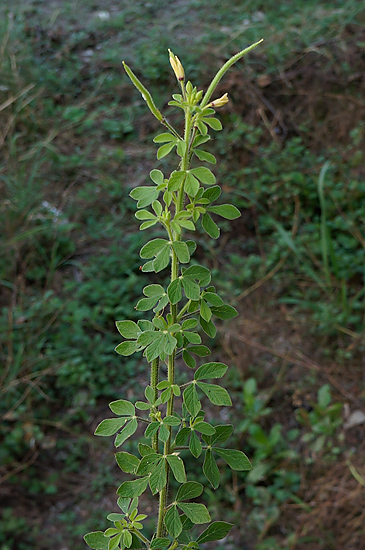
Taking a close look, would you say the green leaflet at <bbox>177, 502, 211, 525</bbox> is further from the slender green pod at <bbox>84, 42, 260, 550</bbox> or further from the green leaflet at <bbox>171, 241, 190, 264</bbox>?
the green leaflet at <bbox>171, 241, 190, 264</bbox>

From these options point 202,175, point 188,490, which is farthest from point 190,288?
point 188,490

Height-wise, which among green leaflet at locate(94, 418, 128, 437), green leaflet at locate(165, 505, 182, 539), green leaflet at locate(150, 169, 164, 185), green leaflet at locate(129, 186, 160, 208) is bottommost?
green leaflet at locate(165, 505, 182, 539)

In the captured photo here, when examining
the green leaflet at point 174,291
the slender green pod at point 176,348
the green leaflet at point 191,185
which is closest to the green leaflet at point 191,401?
the slender green pod at point 176,348

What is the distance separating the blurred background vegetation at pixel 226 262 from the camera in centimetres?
238

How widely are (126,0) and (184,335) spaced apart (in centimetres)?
559

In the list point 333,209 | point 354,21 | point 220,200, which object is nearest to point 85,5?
point 354,21

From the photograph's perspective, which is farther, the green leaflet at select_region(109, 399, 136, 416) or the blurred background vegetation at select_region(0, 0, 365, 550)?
the blurred background vegetation at select_region(0, 0, 365, 550)

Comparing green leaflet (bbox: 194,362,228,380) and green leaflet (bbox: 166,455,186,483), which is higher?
green leaflet (bbox: 194,362,228,380)

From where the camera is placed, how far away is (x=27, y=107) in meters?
3.83

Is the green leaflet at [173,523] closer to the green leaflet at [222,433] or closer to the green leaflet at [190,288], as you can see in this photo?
the green leaflet at [222,433]

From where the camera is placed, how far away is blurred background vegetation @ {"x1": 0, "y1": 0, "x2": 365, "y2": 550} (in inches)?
93.6

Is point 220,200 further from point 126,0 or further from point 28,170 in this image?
point 126,0

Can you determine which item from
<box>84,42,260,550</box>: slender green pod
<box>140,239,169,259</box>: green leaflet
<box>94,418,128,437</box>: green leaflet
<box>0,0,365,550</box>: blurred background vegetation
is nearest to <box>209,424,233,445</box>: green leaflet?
<box>84,42,260,550</box>: slender green pod

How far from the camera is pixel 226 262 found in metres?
3.18
